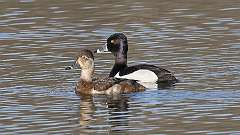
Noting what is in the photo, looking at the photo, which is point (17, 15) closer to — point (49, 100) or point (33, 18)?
point (33, 18)

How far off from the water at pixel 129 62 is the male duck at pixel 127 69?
0.30 m

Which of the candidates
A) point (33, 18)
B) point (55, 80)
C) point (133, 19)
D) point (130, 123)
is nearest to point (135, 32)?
point (133, 19)

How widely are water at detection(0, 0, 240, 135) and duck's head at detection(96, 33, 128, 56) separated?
0.39 metres

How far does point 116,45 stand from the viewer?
68.4 ft

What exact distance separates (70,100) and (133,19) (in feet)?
28.1

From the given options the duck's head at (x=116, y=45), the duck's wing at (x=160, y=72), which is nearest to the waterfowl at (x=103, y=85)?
the duck's wing at (x=160, y=72)

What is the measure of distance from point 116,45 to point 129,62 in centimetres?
97

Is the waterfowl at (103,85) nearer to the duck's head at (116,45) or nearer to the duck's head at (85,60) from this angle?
the duck's head at (85,60)

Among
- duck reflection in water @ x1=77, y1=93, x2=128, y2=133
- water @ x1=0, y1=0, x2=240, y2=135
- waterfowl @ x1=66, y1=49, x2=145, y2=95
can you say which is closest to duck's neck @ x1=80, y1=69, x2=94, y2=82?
waterfowl @ x1=66, y1=49, x2=145, y2=95

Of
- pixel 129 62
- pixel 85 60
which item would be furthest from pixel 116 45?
pixel 85 60

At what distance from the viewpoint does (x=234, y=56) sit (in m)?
20.7

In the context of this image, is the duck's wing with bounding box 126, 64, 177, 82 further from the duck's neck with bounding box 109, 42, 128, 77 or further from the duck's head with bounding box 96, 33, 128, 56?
the duck's head with bounding box 96, 33, 128, 56

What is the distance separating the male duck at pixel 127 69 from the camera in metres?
19.4

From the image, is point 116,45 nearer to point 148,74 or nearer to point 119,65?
point 119,65
